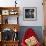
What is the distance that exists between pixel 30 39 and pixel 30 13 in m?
1.07

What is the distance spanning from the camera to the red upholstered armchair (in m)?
5.20

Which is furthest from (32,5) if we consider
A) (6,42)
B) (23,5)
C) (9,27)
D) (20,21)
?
(6,42)

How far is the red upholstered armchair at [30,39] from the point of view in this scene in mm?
5199

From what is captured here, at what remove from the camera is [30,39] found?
17.2 feet

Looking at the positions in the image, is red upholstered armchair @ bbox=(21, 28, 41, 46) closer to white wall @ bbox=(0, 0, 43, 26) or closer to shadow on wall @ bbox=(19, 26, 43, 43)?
shadow on wall @ bbox=(19, 26, 43, 43)

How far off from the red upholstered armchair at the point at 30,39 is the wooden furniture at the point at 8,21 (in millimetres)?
322

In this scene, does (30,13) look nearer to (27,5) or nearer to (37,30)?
(27,5)

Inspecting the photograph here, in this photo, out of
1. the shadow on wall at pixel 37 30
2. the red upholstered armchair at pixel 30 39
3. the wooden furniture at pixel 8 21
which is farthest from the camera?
the shadow on wall at pixel 37 30

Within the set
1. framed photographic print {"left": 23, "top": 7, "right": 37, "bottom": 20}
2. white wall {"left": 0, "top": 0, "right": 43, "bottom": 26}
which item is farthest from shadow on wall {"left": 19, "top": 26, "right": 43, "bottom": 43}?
framed photographic print {"left": 23, "top": 7, "right": 37, "bottom": 20}

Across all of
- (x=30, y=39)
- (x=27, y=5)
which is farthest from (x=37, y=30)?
(x=27, y=5)

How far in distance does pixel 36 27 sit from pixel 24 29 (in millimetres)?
450

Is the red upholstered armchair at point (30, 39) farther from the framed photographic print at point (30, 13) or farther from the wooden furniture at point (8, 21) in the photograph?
the framed photographic print at point (30, 13)

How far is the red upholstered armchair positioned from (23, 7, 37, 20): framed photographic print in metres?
0.47

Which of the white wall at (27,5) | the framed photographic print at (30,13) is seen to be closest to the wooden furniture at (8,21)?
the white wall at (27,5)
